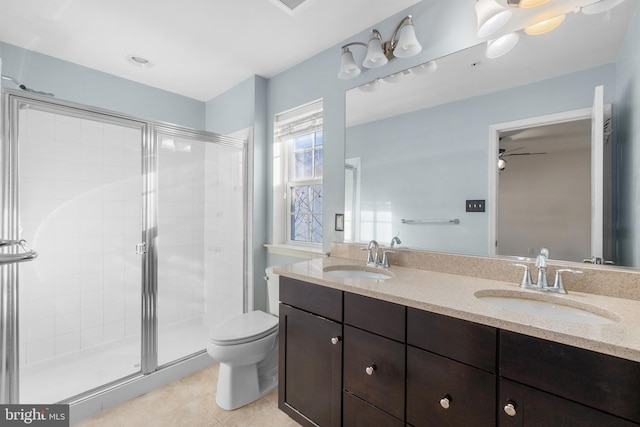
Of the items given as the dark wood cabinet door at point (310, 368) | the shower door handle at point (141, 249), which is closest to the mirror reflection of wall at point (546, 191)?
the dark wood cabinet door at point (310, 368)

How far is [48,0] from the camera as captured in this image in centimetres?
157

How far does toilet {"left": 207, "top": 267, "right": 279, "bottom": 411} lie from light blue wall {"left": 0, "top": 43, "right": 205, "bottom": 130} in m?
1.90

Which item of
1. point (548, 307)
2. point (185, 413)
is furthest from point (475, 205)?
point (185, 413)

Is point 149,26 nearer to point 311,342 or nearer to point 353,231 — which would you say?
point 353,231

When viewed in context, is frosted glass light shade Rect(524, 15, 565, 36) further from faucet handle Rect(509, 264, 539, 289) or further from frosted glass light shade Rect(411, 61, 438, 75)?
faucet handle Rect(509, 264, 539, 289)

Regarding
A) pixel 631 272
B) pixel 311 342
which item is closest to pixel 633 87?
pixel 631 272

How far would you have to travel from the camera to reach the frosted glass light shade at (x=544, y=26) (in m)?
1.17

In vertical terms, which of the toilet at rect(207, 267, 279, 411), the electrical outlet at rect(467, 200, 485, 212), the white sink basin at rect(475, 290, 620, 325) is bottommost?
the toilet at rect(207, 267, 279, 411)

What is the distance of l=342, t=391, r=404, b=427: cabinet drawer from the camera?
1093 millimetres

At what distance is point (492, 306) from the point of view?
0.93 metres

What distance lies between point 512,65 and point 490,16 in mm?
240

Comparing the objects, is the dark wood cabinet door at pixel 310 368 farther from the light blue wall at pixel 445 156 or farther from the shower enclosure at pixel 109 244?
the shower enclosure at pixel 109 244

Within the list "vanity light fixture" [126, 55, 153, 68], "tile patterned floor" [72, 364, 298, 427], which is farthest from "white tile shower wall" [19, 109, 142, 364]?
"tile patterned floor" [72, 364, 298, 427]

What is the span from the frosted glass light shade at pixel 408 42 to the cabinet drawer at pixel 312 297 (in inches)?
53.3
